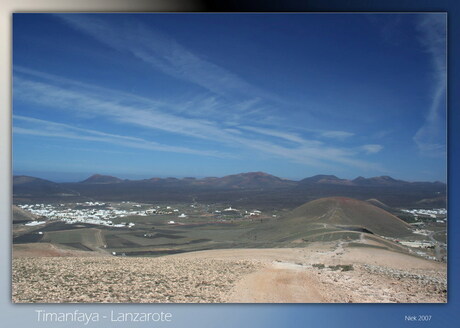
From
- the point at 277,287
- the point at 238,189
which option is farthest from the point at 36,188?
the point at 277,287

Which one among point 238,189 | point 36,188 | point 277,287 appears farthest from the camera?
point 238,189

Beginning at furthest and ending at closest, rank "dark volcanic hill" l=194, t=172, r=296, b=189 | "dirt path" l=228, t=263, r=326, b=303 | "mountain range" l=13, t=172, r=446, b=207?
1. "dark volcanic hill" l=194, t=172, r=296, b=189
2. "mountain range" l=13, t=172, r=446, b=207
3. "dirt path" l=228, t=263, r=326, b=303

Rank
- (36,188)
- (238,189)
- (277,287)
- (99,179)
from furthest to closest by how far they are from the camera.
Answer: (238,189) → (99,179) → (36,188) → (277,287)

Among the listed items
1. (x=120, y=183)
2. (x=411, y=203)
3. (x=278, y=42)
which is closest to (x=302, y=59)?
(x=278, y=42)

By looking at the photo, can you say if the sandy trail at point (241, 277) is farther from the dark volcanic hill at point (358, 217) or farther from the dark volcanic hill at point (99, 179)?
the dark volcanic hill at point (99, 179)

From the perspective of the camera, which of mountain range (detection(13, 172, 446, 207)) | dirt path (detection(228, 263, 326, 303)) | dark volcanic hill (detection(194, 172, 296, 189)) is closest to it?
dirt path (detection(228, 263, 326, 303))

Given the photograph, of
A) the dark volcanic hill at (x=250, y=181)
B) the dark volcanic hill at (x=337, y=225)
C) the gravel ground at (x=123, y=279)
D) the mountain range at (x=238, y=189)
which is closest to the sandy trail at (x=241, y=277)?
the gravel ground at (x=123, y=279)

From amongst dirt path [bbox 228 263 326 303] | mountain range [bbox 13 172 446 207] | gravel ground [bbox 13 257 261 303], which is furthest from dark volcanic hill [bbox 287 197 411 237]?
gravel ground [bbox 13 257 261 303]

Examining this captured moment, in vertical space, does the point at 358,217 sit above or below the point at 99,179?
below

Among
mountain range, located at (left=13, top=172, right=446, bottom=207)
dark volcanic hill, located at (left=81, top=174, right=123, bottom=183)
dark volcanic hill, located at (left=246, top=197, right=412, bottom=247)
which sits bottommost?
dark volcanic hill, located at (left=246, top=197, right=412, bottom=247)

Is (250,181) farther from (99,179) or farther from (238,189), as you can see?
(99,179)

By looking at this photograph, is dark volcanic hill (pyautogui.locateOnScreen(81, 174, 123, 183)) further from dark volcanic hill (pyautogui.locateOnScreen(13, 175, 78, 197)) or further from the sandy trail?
the sandy trail
